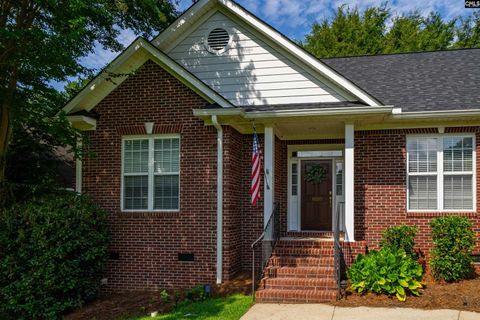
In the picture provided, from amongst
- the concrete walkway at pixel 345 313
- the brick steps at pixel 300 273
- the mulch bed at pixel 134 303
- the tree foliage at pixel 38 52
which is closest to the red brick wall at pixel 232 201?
the mulch bed at pixel 134 303

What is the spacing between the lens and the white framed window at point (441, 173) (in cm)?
1007

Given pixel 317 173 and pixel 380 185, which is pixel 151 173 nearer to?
pixel 317 173

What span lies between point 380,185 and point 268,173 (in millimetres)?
2641

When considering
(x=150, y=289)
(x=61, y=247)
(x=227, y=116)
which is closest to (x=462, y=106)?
(x=227, y=116)

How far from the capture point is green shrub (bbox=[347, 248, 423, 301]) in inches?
315

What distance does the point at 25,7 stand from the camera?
9.70 m

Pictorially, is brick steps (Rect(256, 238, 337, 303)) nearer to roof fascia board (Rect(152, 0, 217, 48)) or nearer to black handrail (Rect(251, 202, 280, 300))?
black handrail (Rect(251, 202, 280, 300))

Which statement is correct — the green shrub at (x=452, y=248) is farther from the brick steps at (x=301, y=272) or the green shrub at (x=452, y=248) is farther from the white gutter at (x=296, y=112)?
the white gutter at (x=296, y=112)

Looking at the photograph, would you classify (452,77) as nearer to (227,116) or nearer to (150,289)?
(227,116)

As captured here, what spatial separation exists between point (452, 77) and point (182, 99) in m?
6.89

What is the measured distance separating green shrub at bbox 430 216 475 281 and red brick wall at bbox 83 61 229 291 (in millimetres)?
4214

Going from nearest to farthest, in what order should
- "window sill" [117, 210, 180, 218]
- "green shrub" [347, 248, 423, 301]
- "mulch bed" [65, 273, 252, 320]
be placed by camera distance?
"green shrub" [347, 248, 423, 301] < "mulch bed" [65, 273, 252, 320] < "window sill" [117, 210, 180, 218]

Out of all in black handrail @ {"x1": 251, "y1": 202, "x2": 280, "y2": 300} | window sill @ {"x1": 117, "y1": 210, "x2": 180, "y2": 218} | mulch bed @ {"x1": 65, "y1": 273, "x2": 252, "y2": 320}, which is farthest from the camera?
window sill @ {"x1": 117, "y1": 210, "x2": 180, "y2": 218}

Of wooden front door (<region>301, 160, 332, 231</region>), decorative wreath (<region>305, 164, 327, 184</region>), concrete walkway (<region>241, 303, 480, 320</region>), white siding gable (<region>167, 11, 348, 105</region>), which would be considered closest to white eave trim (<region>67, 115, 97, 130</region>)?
white siding gable (<region>167, 11, 348, 105</region>)
